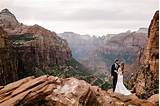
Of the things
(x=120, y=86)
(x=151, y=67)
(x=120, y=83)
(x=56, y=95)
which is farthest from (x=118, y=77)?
(x=151, y=67)

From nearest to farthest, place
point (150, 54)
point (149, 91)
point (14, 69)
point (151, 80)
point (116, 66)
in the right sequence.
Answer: point (116, 66) → point (149, 91) → point (151, 80) → point (150, 54) → point (14, 69)

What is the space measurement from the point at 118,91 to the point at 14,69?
115 m

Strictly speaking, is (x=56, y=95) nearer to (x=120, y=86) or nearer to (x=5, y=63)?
(x=120, y=86)

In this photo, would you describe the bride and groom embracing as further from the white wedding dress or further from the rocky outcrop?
the rocky outcrop

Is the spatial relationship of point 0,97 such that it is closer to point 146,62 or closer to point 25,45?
point 146,62

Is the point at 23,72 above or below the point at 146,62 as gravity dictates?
below

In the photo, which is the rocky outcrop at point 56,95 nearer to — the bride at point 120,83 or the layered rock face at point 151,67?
the bride at point 120,83

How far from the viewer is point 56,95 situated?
2977cm

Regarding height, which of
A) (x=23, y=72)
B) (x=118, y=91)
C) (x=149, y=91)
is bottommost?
(x=23, y=72)

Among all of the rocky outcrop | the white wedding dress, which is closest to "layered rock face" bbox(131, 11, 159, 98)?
the white wedding dress

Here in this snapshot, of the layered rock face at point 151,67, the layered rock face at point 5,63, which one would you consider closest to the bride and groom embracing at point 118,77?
the layered rock face at point 151,67

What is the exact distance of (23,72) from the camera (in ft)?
575

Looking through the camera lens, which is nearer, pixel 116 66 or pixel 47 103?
pixel 47 103

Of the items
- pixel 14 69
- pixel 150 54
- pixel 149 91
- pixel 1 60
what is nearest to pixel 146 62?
pixel 150 54
